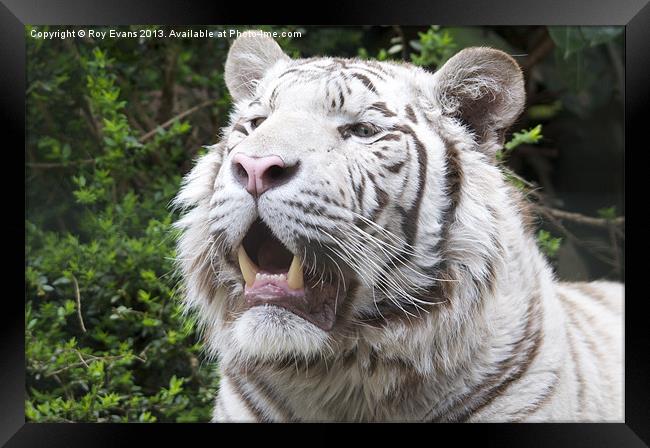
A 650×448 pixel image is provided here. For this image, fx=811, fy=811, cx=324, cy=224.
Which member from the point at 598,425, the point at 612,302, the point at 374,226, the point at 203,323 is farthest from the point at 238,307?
the point at 612,302

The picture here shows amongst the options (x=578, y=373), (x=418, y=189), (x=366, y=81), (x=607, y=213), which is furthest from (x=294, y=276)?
(x=607, y=213)

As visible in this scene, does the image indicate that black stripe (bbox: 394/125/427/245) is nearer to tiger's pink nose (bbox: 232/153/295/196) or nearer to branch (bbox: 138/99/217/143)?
tiger's pink nose (bbox: 232/153/295/196)

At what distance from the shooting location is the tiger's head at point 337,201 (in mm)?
1376

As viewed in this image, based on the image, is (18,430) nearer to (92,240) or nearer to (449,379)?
(92,240)

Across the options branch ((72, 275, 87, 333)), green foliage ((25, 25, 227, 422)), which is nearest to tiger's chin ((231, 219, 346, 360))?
green foliage ((25, 25, 227, 422))

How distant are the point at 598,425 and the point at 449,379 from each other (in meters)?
0.36

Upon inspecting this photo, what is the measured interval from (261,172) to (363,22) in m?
0.50

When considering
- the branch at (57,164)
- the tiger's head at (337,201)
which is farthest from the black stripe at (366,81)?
the branch at (57,164)

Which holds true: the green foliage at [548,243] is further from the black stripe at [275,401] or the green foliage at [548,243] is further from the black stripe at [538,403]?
the black stripe at [275,401]

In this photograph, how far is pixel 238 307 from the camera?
1557 millimetres

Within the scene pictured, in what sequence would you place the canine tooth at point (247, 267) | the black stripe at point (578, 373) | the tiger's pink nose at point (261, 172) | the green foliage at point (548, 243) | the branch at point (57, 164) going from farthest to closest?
the green foliage at point (548, 243), the branch at point (57, 164), the black stripe at point (578, 373), the canine tooth at point (247, 267), the tiger's pink nose at point (261, 172)

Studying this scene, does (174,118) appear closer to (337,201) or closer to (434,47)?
(434,47)

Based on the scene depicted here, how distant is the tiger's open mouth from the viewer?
1406 millimetres

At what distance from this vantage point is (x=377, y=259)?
4.86 feet
